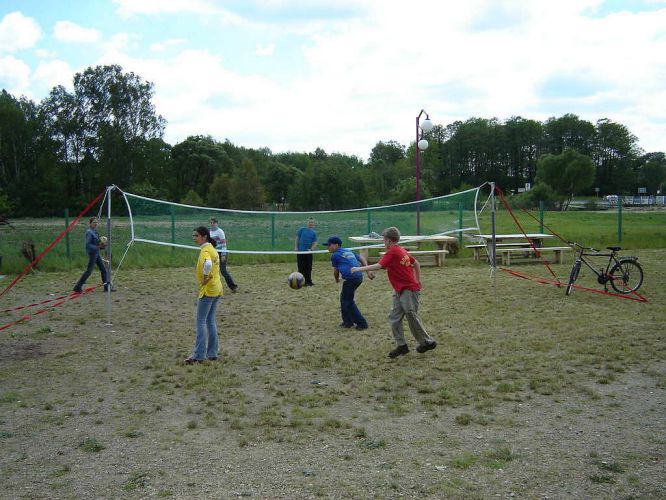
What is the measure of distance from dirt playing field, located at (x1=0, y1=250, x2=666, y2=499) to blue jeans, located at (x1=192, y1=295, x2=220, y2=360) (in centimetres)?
26

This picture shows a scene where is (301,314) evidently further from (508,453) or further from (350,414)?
(508,453)

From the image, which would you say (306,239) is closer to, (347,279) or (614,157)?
(347,279)

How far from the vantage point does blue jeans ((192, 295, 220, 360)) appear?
8250 mm

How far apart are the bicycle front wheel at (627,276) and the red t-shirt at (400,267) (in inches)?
246

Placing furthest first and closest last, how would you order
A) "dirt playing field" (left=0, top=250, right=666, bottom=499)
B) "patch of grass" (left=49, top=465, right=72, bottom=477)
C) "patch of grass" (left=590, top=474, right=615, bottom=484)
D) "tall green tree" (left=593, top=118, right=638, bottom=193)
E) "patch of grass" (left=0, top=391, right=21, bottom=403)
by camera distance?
1. "tall green tree" (left=593, top=118, right=638, bottom=193)
2. "patch of grass" (left=0, top=391, right=21, bottom=403)
3. "patch of grass" (left=49, top=465, right=72, bottom=477)
4. "dirt playing field" (left=0, top=250, right=666, bottom=499)
5. "patch of grass" (left=590, top=474, right=615, bottom=484)

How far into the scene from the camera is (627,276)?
12633 mm

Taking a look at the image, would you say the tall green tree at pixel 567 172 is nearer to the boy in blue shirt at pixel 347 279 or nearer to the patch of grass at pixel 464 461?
the boy in blue shirt at pixel 347 279

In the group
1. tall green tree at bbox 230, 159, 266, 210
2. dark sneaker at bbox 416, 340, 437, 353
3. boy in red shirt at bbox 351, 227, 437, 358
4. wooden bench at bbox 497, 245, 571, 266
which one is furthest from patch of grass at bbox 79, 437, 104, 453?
tall green tree at bbox 230, 159, 266, 210

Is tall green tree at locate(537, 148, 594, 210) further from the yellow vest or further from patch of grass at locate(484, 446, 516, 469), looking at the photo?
patch of grass at locate(484, 446, 516, 469)

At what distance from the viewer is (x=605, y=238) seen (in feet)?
80.4

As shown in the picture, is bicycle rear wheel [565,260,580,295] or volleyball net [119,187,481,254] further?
volleyball net [119,187,481,254]

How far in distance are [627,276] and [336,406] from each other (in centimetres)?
845

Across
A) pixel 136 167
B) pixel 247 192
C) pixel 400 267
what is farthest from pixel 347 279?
pixel 136 167

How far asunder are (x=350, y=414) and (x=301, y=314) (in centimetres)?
539
